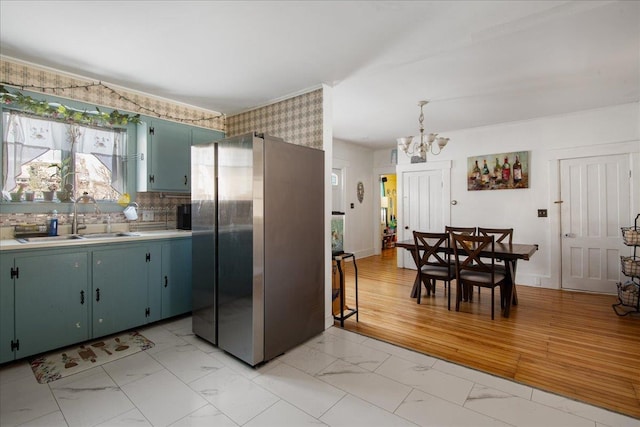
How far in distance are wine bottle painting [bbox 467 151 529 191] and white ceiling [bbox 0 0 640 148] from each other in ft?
3.91

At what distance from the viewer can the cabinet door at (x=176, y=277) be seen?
3143mm

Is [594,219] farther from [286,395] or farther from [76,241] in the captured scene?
[76,241]

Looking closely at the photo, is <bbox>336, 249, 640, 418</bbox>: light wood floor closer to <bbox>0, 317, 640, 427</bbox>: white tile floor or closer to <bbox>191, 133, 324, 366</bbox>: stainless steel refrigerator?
<bbox>0, 317, 640, 427</bbox>: white tile floor

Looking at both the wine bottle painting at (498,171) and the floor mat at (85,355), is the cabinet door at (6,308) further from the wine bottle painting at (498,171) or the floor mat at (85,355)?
the wine bottle painting at (498,171)

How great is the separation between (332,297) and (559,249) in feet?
12.1

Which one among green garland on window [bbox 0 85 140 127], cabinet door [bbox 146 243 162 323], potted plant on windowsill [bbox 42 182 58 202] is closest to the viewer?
green garland on window [bbox 0 85 140 127]

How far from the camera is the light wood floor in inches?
84.8

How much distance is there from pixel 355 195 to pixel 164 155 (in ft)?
13.8

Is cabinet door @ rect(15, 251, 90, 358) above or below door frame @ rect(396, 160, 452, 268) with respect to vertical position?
below

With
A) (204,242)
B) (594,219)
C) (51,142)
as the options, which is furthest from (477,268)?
(51,142)

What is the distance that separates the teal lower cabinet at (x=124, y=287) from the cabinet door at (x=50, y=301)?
88 mm

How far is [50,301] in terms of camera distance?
2443mm

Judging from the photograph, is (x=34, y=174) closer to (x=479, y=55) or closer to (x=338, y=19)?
(x=338, y=19)

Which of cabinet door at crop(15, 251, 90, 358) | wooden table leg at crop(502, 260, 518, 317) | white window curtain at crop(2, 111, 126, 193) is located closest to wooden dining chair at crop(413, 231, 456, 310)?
wooden table leg at crop(502, 260, 518, 317)
